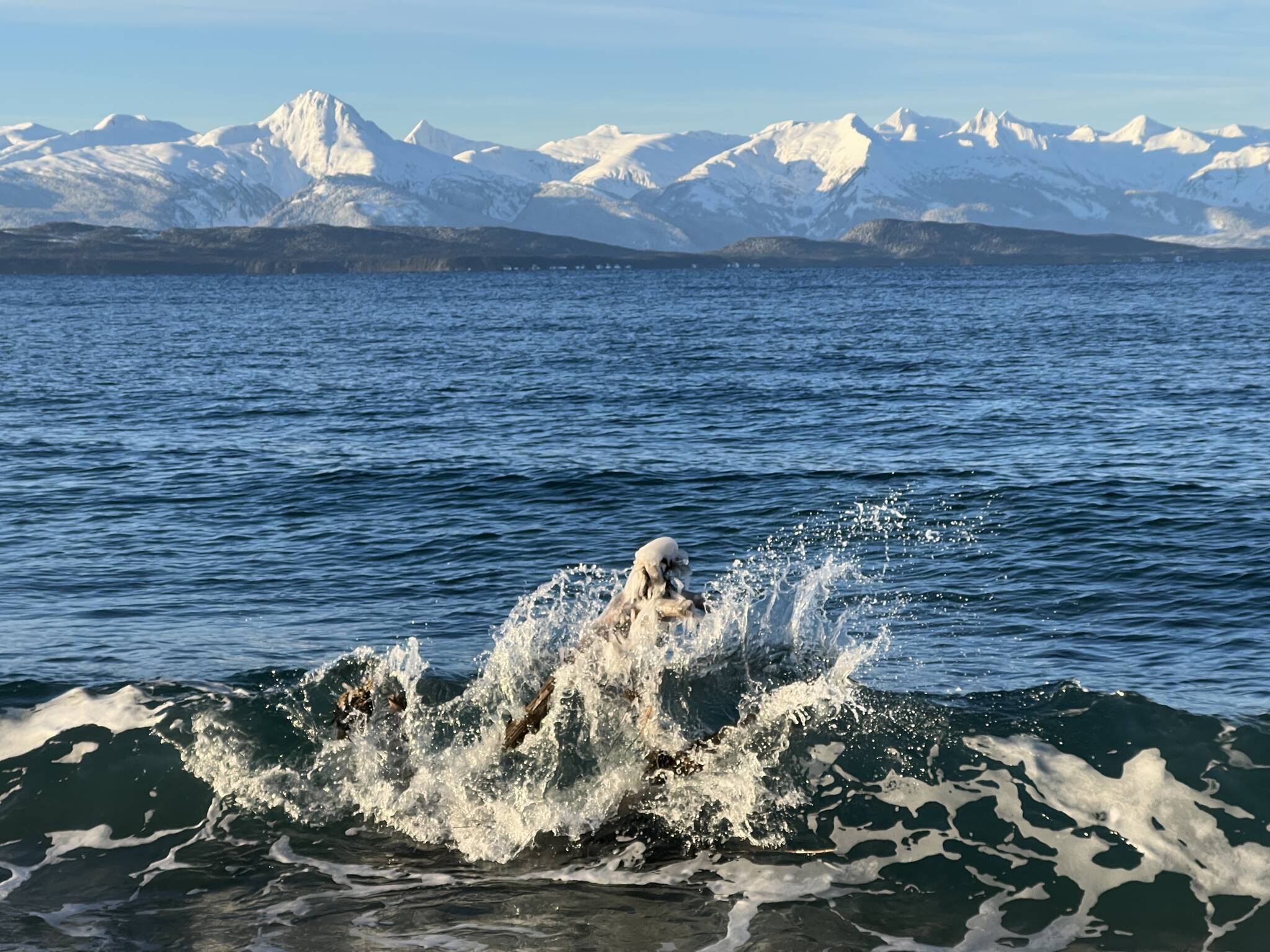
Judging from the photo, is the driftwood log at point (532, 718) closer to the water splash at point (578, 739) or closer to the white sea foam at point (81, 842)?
the water splash at point (578, 739)

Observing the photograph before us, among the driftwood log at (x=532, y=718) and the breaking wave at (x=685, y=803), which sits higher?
the driftwood log at (x=532, y=718)

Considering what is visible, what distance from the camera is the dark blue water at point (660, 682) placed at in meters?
11.3

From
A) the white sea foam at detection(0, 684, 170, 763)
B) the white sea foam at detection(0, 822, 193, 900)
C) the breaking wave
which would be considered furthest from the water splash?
the white sea foam at detection(0, 822, 193, 900)

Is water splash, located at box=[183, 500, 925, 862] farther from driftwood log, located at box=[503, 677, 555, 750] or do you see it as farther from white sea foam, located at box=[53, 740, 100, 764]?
white sea foam, located at box=[53, 740, 100, 764]

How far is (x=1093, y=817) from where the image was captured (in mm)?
12492

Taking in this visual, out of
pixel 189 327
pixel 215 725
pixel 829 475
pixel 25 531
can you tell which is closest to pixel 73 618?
pixel 215 725

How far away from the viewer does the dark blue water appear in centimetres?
1126

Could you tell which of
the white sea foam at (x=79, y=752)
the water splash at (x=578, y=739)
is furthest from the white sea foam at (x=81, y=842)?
the white sea foam at (x=79, y=752)

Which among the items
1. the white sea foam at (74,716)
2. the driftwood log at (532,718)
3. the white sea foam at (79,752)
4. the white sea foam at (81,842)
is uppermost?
the driftwood log at (532,718)

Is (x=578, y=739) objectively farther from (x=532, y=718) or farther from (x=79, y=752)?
(x=79, y=752)

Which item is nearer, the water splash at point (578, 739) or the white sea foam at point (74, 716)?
the water splash at point (578, 739)

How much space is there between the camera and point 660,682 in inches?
463

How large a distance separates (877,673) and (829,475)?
13.7 meters

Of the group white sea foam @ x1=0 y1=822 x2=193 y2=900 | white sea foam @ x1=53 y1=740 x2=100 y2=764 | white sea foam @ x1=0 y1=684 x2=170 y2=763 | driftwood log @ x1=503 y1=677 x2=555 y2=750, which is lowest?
white sea foam @ x1=0 y1=822 x2=193 y2=900
